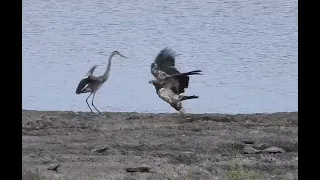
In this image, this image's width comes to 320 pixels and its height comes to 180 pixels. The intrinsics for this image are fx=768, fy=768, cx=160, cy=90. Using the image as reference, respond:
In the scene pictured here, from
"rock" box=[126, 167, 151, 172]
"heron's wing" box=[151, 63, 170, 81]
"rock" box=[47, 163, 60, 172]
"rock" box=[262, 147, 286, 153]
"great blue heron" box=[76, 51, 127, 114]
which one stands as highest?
"heron's wing" box=[151, 63, 170, 81]

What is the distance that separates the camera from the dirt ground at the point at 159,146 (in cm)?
416

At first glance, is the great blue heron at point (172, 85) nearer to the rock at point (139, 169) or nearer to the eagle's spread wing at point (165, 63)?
the eagle's spread wing at point (165, 63)

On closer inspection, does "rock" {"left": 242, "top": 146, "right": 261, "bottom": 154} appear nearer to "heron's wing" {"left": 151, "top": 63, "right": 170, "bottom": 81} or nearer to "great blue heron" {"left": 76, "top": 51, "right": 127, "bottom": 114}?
"heron's wing" {"left": 151, "top": 63, "right": 170, "bottom": 81}

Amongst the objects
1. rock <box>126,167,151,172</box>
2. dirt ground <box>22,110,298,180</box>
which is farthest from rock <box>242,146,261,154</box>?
rock <box>126,167,151,172</box>

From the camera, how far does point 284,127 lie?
5395 millimetres

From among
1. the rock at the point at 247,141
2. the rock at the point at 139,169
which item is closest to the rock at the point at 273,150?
the rock at the point at 247,141

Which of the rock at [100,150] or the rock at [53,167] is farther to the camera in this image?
the rock at [100,150]

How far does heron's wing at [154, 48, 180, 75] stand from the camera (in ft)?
19.7

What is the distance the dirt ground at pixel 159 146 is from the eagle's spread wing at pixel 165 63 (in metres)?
0.44

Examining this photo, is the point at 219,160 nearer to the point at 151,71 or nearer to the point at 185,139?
the point at 185,139

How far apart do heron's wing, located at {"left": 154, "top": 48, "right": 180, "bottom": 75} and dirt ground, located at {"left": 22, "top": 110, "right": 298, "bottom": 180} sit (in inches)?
18.8
